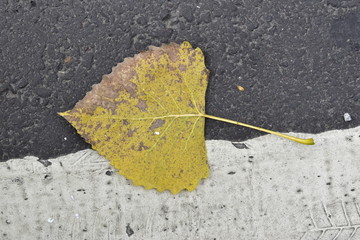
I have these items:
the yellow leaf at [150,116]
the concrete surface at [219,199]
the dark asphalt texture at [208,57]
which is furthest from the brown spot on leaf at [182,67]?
the concrete surface at [219,199]

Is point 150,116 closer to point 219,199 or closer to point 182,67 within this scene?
point 182,67

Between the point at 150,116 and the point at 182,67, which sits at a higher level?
the point at 182,67

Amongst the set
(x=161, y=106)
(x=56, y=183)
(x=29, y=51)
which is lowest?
(x=56, y=183)

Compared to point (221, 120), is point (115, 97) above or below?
above

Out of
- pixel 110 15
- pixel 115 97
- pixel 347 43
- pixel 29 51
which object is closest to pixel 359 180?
pixel 347 43

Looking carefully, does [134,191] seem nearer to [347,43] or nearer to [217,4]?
[217,4]

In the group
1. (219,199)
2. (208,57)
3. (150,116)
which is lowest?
(219,199)

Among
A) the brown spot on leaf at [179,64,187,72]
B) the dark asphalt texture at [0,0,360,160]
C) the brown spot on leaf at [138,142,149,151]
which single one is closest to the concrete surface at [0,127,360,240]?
the dark asphalt texture at [0,0,360,160]

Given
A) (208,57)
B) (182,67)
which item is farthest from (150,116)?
(208,57)
